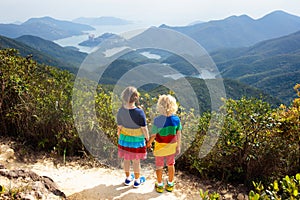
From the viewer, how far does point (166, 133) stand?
3191 millimetres

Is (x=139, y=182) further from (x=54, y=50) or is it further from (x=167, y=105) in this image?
(x=54, y=50)

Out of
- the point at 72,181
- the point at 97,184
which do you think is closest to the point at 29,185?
the point at 72,181

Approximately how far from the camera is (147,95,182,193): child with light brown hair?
3.11m

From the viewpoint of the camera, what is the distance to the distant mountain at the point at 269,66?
80.2 metres

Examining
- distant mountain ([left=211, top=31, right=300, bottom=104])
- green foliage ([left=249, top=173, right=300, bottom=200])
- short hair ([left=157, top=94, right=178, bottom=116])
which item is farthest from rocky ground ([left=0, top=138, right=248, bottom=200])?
distant mountain ([left=211, top=31, right=300, bottom=104])

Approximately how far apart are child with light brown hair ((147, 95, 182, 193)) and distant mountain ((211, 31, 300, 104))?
7000 centimetres

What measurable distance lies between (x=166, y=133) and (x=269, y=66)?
124 meters

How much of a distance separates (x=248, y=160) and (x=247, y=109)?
2.20ft

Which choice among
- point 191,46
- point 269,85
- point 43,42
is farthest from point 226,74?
point 191,46

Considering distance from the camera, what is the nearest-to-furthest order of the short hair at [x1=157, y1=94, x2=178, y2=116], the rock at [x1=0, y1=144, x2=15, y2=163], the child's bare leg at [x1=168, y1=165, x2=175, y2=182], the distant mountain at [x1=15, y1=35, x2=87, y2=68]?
1. the short hair at [x1=157, y1=94, x2=178, y2=116]
2. the child's bare leg at [x1=168, y1=165, x2=175, y2=182]
3. the rock at [x1=0, y1=144, x2=15, y2=163]
4. the distant mountain at [x1=15, y1=35, x2=87, y2=68]

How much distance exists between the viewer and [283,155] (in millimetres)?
3453

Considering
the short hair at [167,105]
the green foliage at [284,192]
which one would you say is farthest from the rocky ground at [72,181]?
the green foliage at [284,192]

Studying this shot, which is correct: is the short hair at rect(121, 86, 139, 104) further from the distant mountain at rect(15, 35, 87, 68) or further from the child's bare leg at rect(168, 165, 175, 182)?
the distant mountain at rect(15, 35, 87, 68)

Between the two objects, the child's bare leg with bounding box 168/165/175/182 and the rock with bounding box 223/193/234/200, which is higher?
the child's bare leg with bounding box 168/165/175/182
